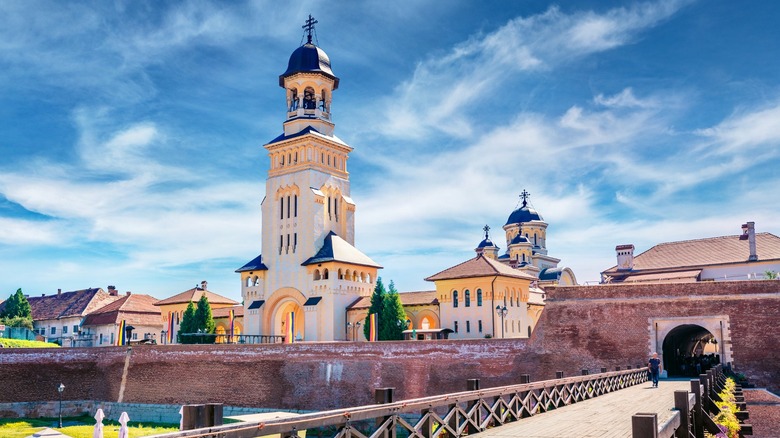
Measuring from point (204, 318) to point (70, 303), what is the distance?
25.0 metres

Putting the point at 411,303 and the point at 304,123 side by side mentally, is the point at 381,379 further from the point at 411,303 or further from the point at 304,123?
the point at 304,123

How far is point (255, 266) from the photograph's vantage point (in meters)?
54.0

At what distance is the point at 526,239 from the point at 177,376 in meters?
51.9

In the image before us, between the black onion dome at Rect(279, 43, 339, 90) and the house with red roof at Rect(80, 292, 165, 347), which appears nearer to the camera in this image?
the black onion dome at Rect(279, 43, 339, 90)

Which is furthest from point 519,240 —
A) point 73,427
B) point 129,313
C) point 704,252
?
point 73,427

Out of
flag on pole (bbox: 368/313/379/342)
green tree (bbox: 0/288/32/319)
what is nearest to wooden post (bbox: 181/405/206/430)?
flag on pole (bbox: 368/313/379/342)

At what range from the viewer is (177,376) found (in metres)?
43.0

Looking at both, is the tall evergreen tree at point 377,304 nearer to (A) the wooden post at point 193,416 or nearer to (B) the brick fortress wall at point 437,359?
(B) the brick fortress wall at point 437,359

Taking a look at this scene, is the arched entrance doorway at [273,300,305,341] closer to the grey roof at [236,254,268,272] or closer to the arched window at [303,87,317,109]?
the grey roof at [236,254,268,272]

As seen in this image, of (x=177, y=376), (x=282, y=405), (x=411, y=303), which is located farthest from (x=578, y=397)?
(x=411, y=303)

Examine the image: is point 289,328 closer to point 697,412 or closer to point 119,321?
point 119,321

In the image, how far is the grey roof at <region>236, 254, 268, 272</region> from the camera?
2106 inches

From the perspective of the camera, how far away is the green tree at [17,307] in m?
71.2

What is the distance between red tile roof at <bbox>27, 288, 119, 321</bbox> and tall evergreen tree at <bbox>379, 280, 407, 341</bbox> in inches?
1405
